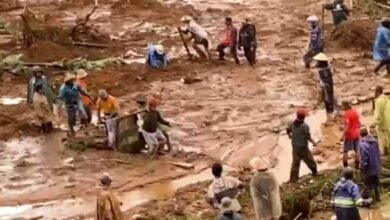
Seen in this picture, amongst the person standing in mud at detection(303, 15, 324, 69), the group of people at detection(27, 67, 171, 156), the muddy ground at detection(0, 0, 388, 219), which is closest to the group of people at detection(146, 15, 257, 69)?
the muddy ground at detection(0, 0, 388, 219)

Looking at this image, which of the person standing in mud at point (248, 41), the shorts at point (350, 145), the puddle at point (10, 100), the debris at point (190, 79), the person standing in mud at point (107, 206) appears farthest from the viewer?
the person standing in mud at point (248, 41)

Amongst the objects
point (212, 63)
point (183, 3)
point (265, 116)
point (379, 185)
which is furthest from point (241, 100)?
point (183, 3)

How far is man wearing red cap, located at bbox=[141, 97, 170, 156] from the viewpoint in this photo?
17312 mm

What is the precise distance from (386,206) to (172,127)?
A: 6.35m

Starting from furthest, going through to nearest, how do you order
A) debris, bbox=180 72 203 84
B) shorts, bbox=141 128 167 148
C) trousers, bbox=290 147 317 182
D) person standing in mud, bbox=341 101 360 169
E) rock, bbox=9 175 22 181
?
1. debris, bbox=180 72 203 84
2. shorts, bbox=141 128 167 148
3. rock, bbox=9 175 22 181
4. person standing in mud, bbox=341 101 360 169
5. trousers, bbox=290 147 317 182

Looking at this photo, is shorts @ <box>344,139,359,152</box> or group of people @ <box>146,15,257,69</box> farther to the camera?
group of people @ <box>146,15,257,69</box>

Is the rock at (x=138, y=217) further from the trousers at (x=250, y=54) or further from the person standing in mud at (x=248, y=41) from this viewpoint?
the trousers at (x=250, y=54)

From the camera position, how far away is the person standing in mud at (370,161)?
1404 cm

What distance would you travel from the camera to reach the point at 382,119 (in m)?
Result: 15.7

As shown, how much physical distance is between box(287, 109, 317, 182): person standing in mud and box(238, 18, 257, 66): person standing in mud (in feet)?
27.8

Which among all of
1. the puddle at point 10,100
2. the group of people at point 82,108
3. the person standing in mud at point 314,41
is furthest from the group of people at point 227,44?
the group of people at point 82,108

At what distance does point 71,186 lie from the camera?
16.7 metres

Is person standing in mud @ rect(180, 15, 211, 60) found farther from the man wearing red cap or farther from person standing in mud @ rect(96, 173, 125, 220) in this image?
person standing in mud @ rect(96, 173, 125, 220)

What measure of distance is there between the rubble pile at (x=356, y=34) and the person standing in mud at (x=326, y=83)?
18.5ft
